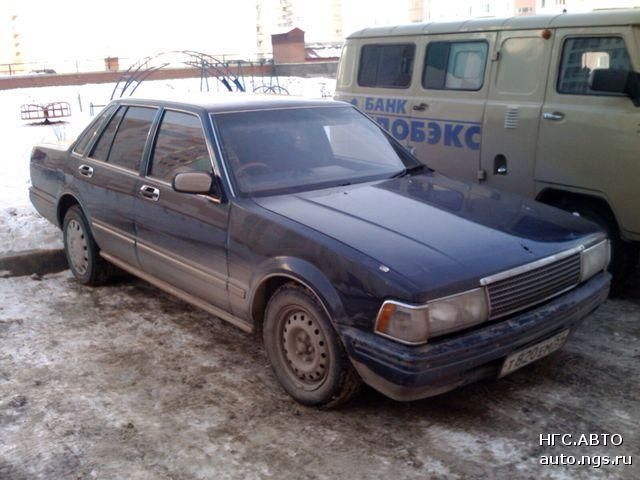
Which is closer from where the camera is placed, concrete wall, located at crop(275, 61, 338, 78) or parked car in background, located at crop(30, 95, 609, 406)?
parked car in background, located at crop(30, 95, 609, 406)

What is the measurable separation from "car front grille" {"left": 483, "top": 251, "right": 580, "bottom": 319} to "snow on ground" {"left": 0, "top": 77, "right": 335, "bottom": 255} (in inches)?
110

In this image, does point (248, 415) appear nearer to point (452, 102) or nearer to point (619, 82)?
point (619, 82)

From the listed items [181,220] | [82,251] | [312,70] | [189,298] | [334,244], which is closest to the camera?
[334,244]

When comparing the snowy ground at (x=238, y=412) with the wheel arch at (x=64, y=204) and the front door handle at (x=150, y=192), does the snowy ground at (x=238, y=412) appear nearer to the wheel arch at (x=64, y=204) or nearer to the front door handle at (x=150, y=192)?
the front door handle at (x=150, y=192)

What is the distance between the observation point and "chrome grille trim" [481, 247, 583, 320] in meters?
3.22

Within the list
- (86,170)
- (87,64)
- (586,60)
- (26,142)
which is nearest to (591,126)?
(586,60)

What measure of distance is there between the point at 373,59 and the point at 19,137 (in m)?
9.77

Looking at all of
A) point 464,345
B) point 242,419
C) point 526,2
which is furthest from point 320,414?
point 526,2

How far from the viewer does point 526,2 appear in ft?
203

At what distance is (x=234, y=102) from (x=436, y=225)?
5.61 feet

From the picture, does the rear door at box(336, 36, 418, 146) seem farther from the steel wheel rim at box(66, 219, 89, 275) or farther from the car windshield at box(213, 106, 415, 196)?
the steel wheel rim at box(66, 219, 89, 275)

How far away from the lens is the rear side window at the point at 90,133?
5.42m

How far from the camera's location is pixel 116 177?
493 centimetres

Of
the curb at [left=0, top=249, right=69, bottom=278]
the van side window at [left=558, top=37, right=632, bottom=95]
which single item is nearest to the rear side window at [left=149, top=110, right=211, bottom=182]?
the curb at [left=0, top=249, right=69, bottom=278]
